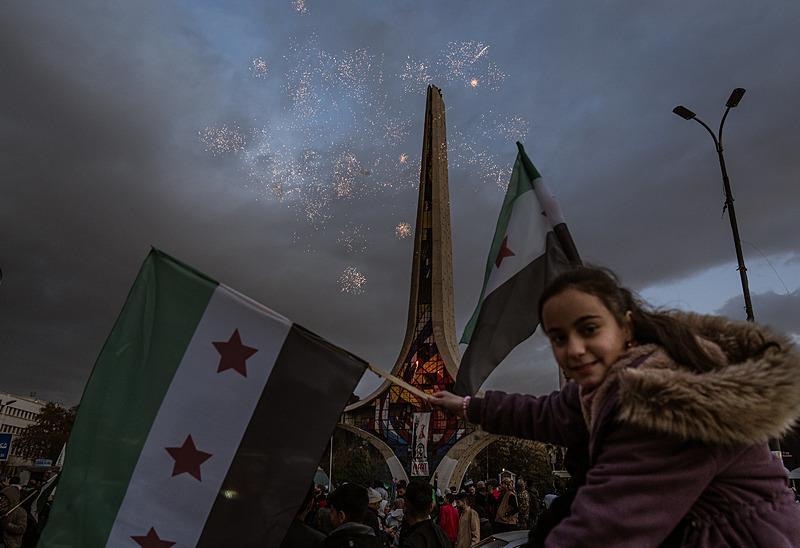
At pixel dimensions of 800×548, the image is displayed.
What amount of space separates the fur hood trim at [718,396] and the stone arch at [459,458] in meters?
35.8

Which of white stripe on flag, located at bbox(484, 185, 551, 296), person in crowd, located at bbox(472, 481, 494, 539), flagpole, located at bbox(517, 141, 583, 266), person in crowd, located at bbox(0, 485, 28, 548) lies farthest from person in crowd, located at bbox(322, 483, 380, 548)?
person in crowd, located at bbox(472, 481, 494, 539)

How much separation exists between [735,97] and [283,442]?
12.1m

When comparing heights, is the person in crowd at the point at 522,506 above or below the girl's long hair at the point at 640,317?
above

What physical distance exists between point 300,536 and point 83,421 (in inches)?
70.5

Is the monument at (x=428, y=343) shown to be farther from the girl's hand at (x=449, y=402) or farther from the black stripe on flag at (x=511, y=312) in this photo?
the girl's hand at (x=449, y=402)

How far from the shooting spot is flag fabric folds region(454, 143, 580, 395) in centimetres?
408

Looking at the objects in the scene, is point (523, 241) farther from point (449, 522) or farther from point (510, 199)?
point (449, 522)

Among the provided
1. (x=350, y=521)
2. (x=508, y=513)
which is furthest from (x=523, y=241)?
(x=508, y=513)

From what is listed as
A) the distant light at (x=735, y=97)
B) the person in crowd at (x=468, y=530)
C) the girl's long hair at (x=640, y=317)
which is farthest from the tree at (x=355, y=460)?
the girl's long hair at (x=640, y=317)

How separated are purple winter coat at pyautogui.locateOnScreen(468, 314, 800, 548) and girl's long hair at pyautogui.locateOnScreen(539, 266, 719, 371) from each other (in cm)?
4

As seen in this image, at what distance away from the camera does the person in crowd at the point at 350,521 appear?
3.56m

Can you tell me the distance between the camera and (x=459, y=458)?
36.3 m

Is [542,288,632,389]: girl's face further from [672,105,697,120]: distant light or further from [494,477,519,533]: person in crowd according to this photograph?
[672,105,697,120]: distant light

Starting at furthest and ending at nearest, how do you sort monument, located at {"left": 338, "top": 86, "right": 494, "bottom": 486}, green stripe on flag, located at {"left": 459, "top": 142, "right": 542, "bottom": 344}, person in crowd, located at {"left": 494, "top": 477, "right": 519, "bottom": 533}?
monument, located at {"left": 338, "top": 86, "right": 494, "bottom": 486} → person in crowd, located at {"left": 494, "top": 477, "right": 519, "bottom": 533} → green stripe on flag, located at {"left": 459, "top": 142, "right": 542, "bottom": 344}
